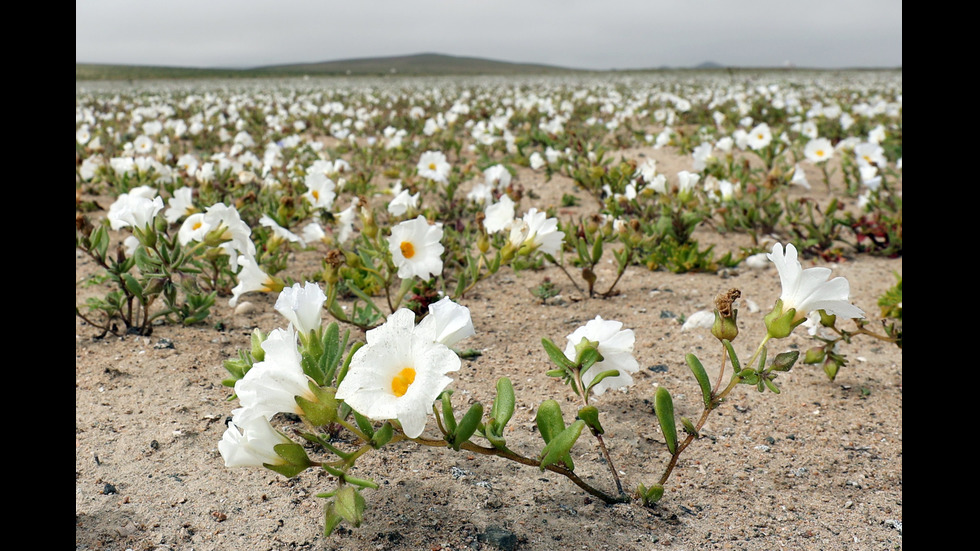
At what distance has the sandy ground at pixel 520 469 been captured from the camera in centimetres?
183

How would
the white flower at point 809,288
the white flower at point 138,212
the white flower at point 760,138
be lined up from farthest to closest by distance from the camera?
the white flower at point 760,138
the white flower at point 138,212
the white flower at point 809,288

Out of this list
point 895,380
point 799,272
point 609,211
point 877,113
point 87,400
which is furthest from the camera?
point 877,113

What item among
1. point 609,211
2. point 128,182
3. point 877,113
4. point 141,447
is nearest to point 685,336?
point 609,211

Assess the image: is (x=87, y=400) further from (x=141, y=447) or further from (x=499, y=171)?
(x=499, y=171)

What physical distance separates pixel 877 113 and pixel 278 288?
957 cm

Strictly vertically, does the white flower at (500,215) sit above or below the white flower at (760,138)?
below

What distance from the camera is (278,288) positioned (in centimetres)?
267

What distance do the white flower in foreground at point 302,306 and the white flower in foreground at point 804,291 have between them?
113cm

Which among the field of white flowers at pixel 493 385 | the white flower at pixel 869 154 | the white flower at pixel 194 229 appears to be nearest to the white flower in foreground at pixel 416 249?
the field of white flowers at pixel 493 385

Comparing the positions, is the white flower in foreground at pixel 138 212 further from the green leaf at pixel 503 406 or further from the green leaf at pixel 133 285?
the green leaf at pixel 503 406

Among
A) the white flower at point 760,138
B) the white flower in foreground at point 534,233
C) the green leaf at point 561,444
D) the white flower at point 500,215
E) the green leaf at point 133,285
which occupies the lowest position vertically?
the green leaf at point 561,444

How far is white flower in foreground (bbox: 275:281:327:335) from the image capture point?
170 centimetres

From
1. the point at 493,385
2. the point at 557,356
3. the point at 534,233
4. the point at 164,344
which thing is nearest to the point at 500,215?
the point at 534,233

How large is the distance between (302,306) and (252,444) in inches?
13.9
